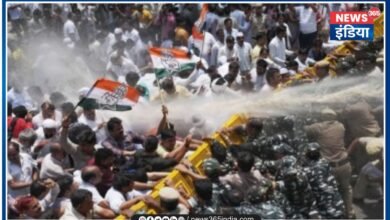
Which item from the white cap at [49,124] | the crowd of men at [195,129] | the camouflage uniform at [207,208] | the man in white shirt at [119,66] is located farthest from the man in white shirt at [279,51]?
the camouflage uniform at [207,208]

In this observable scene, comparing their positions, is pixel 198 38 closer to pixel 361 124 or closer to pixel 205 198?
pixel 361 124

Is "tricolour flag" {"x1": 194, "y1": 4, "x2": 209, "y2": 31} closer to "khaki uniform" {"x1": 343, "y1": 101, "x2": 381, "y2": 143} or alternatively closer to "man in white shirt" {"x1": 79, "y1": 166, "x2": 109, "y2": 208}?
"khaki uniform" {"x1": 343, "y1": 101, "x2": 381, "y2": 143}

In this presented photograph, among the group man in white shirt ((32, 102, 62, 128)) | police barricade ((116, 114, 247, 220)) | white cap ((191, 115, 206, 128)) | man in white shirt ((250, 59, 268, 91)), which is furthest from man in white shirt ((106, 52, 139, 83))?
police barricade ((116, 114, 247, 220))

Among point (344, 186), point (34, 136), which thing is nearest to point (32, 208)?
point (34, 136)

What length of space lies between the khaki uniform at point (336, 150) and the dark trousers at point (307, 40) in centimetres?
268

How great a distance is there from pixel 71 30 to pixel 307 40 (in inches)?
150

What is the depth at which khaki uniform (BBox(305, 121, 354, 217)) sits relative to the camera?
11047 millimetres

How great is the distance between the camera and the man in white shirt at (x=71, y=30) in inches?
591

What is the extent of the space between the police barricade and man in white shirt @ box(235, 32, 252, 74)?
201 cm

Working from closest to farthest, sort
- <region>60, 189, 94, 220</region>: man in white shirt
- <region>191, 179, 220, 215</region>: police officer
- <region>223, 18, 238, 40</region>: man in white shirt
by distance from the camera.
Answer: <region>60, 189, 94, 220</region>: man in white shirt
<region>191, 179, 220, 215</region>: police officer
<region>223, 18, 238, 40</region>: man in white shirt

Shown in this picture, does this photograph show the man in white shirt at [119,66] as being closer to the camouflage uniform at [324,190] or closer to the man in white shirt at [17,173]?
the man in white shirt at [17,173]

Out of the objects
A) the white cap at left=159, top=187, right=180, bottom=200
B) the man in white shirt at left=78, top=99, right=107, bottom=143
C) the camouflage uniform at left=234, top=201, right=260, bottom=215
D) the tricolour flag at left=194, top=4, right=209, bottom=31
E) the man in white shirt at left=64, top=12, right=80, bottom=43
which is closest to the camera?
the white cap at left=159, top=187, right=180, bottom=200

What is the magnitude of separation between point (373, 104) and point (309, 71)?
1.50 metres

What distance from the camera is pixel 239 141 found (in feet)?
37.3
